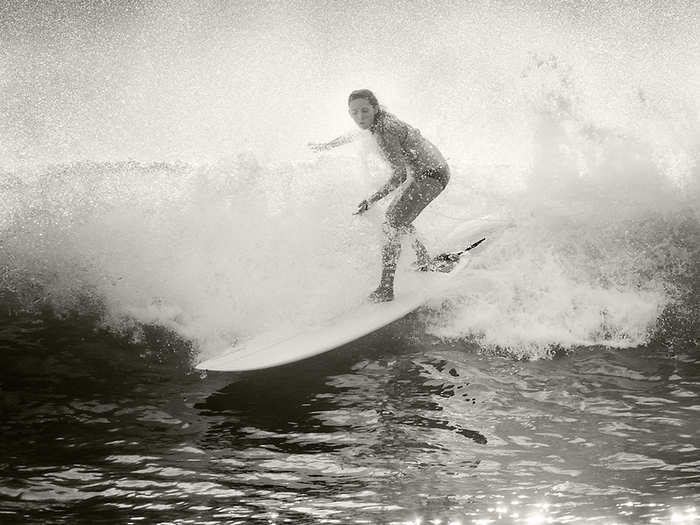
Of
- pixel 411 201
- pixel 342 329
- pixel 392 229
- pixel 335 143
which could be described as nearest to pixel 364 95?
pixel 335 143

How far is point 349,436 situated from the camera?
386cm

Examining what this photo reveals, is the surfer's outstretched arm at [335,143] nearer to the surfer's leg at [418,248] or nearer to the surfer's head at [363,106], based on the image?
the surfer's head at [363,106]

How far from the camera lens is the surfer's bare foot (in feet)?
19.3

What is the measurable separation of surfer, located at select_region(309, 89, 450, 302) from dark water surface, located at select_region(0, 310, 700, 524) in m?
0.81

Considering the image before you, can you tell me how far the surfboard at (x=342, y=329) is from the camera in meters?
5.11

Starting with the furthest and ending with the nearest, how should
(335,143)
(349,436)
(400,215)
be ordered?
(335,143)
(400,215)
(349,436)

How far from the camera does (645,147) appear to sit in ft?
27.2

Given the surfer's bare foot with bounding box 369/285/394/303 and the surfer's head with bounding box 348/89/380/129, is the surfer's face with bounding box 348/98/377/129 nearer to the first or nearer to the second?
the surfer's head with bounding box 348/89/380/129

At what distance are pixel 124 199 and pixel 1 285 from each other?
1.50 m

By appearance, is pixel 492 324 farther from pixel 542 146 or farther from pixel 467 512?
pixel 542 146

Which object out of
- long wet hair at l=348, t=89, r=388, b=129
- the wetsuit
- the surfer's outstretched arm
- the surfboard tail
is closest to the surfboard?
the surfboard tail

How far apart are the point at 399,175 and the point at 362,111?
2.35 ft

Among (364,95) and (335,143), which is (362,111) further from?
(335,143)

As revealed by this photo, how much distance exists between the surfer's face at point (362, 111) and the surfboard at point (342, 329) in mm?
1533
